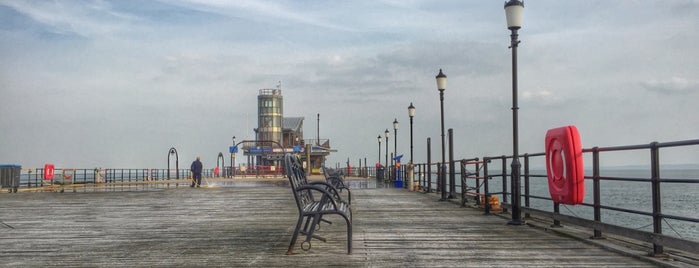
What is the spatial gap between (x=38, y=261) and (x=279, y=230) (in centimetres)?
306

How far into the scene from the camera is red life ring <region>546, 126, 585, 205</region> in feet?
21.9

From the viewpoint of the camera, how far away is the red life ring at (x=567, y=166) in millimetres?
6676

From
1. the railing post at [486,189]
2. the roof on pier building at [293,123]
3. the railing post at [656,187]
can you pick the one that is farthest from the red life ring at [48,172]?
the roof on pier building at [293,123]

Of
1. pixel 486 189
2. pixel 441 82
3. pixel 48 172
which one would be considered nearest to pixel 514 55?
pixel 486 189

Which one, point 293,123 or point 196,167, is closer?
point 196,167

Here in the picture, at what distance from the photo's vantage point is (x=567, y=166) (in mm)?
6809

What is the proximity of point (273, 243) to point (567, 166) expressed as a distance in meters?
3.51

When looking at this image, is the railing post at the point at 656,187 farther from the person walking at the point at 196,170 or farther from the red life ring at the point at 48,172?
the red life ring at the point at 48,172

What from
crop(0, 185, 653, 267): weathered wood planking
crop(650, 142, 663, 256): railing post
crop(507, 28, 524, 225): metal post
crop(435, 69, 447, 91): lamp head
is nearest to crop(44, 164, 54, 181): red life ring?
crop(0, 185, 653, 267): weathered wood planking

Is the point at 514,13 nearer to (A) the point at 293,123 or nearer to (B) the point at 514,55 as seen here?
(B) the point at 514,55

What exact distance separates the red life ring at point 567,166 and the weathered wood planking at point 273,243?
1.71 ft

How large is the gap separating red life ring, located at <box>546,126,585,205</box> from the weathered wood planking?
0.52 meters

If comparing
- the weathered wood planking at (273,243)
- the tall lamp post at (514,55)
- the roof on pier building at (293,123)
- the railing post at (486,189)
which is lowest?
the weathered wood planking at (273,243)

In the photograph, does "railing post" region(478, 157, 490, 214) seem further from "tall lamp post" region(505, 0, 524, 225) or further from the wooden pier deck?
"tall lamp post" region(505, 0, 524, 225)
